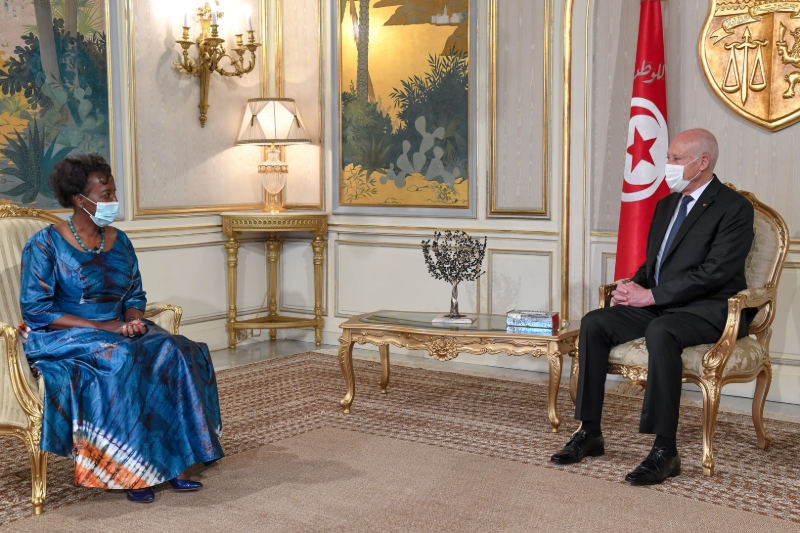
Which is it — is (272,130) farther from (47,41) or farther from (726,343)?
(726,343)

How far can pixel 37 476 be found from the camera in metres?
3.14

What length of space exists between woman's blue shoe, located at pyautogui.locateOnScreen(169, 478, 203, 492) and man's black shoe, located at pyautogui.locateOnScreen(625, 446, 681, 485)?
1.62 m

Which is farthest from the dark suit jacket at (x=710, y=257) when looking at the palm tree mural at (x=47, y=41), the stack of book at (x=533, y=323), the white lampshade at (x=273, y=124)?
the palm tree mural at (x=47, y=41)

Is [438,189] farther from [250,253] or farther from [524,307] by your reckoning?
[250,253]

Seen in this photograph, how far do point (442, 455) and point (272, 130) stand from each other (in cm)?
319

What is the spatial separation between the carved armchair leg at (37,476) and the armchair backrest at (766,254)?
290cm

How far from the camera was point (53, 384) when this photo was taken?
318cm

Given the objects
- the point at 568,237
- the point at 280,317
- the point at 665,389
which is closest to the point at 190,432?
the point at 665,389

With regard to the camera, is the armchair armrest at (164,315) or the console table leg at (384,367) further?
the console table leg at (384,367)

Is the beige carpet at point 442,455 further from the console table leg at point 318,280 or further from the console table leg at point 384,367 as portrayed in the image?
the console table leg at point 318,280

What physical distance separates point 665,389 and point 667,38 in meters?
2.45

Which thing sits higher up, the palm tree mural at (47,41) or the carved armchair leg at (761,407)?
the palm tree mural at (47,41)

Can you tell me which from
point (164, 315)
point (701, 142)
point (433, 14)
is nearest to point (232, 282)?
point (433, 14)

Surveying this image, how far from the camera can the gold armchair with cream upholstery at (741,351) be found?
3.49m
